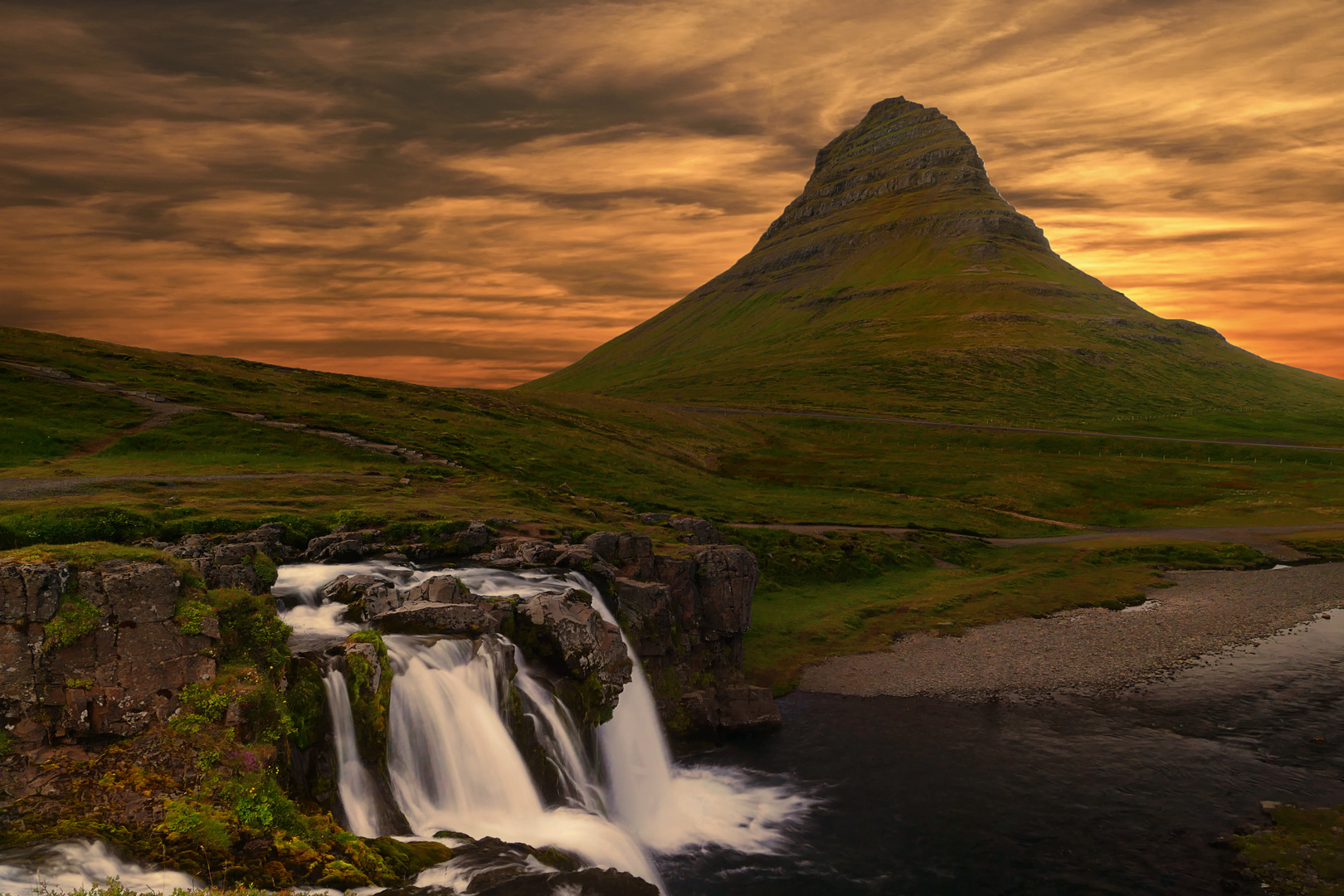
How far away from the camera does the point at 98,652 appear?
22.4 meters

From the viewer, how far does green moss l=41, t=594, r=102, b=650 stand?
2195 centimetres

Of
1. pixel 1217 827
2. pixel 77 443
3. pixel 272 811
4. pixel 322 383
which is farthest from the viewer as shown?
pixel 322 383

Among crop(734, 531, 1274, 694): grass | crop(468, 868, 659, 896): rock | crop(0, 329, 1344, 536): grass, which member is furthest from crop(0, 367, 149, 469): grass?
crop(468, 868, 659, 896): rock

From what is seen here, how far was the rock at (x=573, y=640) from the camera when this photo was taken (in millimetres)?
35625

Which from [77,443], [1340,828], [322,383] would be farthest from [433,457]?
[1340,828]

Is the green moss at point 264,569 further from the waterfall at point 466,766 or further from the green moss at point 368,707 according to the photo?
the green moss at point 368,707

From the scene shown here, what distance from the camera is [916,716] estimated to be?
4619cm

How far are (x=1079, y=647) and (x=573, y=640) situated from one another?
40.9m

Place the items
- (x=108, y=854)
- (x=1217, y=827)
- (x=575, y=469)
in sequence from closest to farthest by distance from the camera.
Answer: (x=108, y=854), (x=1217, y=827), (x=575, y=469)

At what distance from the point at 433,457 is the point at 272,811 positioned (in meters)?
73.7

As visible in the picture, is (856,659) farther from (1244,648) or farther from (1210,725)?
(1244,648)

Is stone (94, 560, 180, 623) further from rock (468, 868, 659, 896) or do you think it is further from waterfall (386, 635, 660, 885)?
rock (468, 868, 659, 896)

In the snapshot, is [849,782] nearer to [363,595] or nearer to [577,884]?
[577,884]

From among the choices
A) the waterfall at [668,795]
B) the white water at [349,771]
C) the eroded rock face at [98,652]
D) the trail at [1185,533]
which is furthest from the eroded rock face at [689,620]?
the trail at [1185,533]
